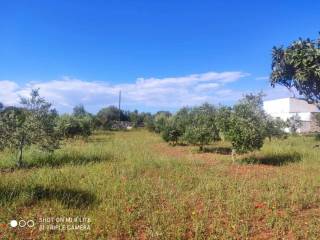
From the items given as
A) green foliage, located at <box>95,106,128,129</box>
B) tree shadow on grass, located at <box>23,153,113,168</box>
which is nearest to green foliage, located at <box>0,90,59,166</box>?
tree shadow on grass, located at <box>23,153,113,168</box>

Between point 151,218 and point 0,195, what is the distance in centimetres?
341

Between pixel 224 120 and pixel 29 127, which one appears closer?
pixel 29 127

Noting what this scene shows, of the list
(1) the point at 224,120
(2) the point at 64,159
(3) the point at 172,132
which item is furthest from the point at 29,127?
(3) the point at 172,132

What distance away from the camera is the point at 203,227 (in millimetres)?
5492

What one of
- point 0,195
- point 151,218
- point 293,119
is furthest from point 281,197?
point 293,119

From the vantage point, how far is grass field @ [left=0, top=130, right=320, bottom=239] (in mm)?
5336

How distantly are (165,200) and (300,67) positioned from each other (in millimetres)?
11690

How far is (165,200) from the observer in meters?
6.96

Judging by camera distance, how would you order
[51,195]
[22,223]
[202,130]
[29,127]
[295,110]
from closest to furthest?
[22,223] < [51,195] < [29,127] < [202,130] < [295,110]

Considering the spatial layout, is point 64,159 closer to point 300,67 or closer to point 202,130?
point 202,130

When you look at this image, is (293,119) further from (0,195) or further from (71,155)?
(0,195)

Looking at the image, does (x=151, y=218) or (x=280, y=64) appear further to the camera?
(x=280, y=64)

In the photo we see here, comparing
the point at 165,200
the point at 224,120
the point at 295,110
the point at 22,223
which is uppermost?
the point at 295,110

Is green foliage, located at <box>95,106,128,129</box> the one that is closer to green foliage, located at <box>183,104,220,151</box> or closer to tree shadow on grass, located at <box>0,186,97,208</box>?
green foliage, located at <box>183,104,220,151</box>
